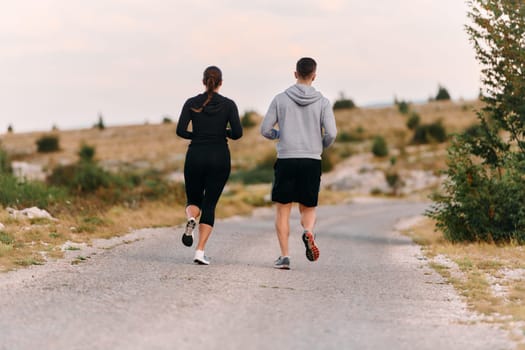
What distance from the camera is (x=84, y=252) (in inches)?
441

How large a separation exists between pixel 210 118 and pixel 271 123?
0.75 metres

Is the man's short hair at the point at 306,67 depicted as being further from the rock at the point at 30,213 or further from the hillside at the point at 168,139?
the hillside at the point at 168,139

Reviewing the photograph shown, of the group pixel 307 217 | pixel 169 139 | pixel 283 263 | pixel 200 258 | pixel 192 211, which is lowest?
pixel 169 139

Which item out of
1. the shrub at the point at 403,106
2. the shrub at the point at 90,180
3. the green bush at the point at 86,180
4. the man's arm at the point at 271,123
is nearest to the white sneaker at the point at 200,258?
the man's arm at the point at 271,123

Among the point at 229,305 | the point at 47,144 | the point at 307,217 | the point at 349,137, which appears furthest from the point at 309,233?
the point at 47,144

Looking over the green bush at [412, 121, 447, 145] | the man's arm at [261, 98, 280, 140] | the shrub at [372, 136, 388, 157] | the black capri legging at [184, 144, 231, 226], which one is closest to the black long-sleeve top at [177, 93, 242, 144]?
the black capri legging at [184, 144, 231, 226]

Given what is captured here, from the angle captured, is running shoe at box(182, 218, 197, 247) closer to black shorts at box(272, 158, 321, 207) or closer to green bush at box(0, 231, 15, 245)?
black shorts at box(272, 158, 321, 207)

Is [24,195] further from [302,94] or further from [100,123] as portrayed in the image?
[100,123]

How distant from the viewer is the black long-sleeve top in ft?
32.0

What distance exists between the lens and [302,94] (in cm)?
968

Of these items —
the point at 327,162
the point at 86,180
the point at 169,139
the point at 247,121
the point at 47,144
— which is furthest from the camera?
the point at 247,121

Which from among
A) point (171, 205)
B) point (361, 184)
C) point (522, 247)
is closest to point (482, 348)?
point (522, 247)

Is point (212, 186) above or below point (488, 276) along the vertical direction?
above

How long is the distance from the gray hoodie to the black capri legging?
2.18ft
